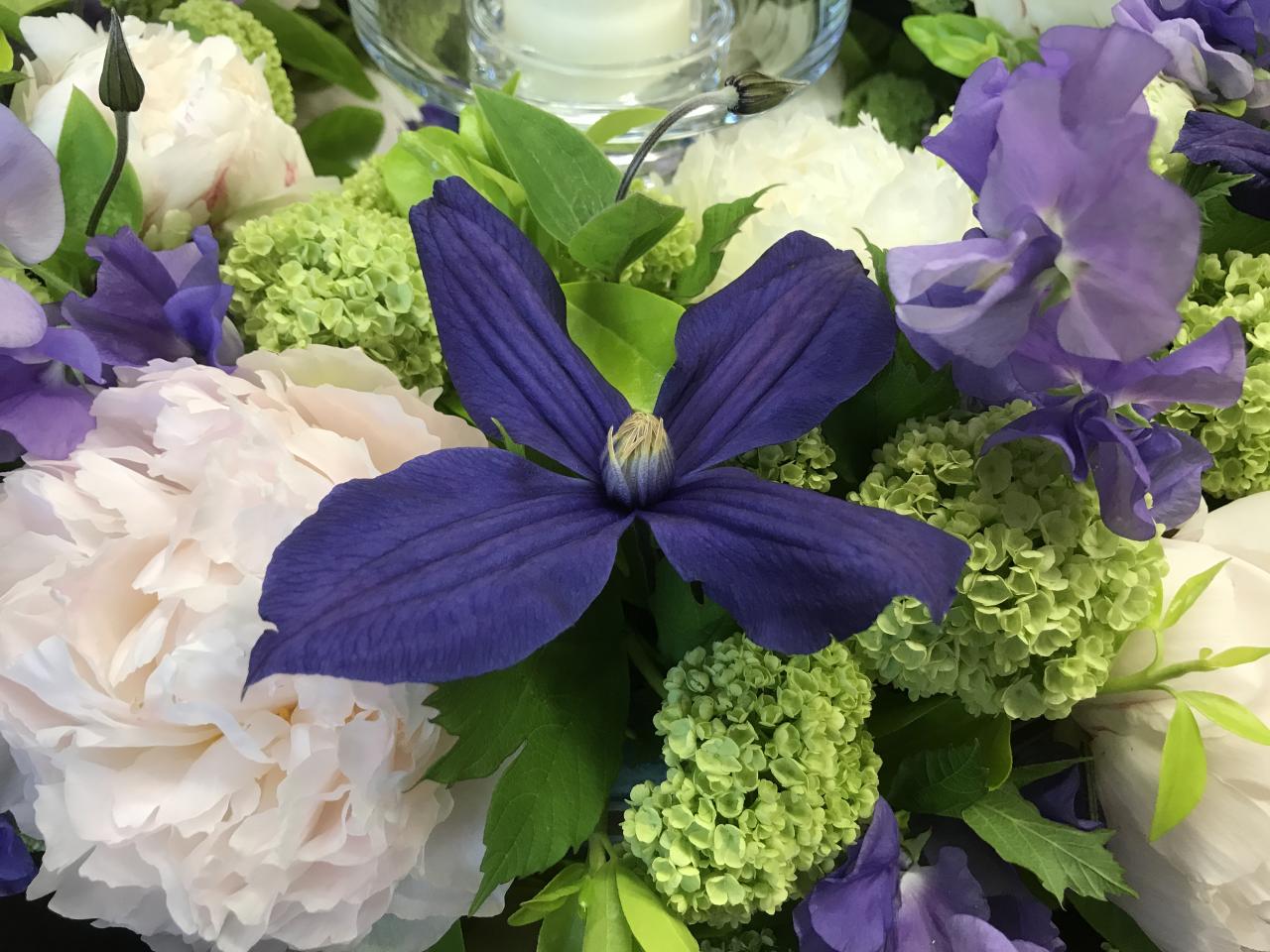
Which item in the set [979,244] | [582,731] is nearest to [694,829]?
[582,731]

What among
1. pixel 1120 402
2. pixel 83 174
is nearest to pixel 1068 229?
pixel 1120 402

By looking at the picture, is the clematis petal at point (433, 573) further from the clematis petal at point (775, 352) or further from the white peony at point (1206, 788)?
the white peony at point (1206, 788)

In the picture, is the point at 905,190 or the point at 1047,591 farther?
the point at 905,190

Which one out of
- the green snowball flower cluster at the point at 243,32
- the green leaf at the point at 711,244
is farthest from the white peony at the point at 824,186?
the green snowball flower cluster at the point at 243,32

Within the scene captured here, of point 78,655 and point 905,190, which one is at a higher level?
point 905,190

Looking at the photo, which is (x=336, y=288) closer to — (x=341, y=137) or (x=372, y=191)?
(x=372, y=191)

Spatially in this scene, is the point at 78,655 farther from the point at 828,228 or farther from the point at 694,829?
the point at 828,228
